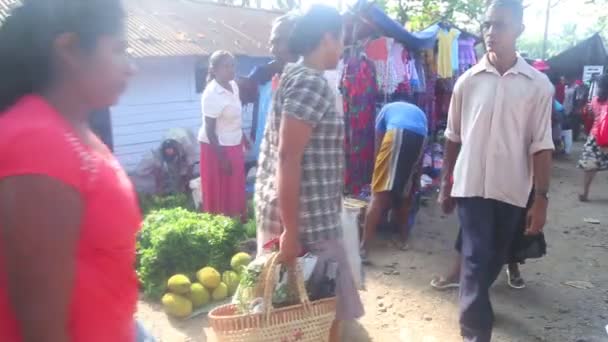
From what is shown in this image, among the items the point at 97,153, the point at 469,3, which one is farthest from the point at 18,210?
the point at 469,3

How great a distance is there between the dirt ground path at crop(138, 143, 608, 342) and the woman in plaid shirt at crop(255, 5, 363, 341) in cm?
128

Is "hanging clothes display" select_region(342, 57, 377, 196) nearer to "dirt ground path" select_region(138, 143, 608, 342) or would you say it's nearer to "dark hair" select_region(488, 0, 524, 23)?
A: "dirt ground path" select_region(138, 143, 608, 342)

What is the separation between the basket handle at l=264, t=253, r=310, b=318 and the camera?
2.15 metres

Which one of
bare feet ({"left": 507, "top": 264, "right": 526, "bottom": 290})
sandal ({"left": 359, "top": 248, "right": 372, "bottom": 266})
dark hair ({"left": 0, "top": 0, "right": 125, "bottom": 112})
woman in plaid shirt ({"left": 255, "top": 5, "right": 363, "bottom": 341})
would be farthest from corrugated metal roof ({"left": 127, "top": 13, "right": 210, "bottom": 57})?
dark hair ({"left": 0, "top": 0, "right": 125, "bottom": 112})

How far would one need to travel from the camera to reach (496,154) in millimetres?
2850

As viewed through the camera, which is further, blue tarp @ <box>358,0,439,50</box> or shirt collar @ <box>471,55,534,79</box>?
blue tarp @ <box>358,0,439,50</box>

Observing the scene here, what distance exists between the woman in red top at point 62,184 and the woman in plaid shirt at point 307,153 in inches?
40.8

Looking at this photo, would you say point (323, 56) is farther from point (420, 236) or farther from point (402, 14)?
point (402, 14)

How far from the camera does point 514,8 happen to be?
9.12ft

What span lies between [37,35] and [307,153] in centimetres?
136

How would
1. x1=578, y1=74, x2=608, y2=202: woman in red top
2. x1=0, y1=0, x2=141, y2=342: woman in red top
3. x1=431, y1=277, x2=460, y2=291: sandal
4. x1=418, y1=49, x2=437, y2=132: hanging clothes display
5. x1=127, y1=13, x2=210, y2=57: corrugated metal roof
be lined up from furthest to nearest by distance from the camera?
x1=418, y1=49, x2=437, y2=132: hanging clothes display < x1=578, y1=74, x2=608, y2=202: woman in red top < x1=127, y1=13, x2=210, y2=57: corrugated metal roof < x1=431, y1=277, x2=460, y2=291: sandal < x1=0, y1=0, x2=141, y2=342: woman in red top

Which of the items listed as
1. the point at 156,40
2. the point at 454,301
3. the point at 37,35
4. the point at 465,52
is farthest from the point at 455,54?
the point at 37,35

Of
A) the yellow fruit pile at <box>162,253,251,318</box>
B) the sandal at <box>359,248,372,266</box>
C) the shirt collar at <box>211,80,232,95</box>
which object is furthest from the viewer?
the shirt collar at <box>211,80,232,95</box>

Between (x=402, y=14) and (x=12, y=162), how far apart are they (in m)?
14.8
